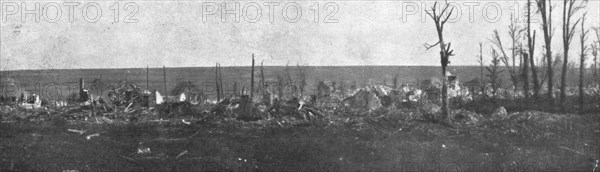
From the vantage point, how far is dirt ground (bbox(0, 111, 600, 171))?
9.31m

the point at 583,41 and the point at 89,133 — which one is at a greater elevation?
the point at 583,41

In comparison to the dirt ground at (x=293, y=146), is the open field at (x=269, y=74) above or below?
above

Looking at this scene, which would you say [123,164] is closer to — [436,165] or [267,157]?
[267,157]

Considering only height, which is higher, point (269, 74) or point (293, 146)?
point (269, 74)

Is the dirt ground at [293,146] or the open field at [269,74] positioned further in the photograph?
the open field at [269,74]

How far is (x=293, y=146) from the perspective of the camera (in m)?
10.3

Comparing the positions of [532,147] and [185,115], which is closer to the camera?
[532,147]

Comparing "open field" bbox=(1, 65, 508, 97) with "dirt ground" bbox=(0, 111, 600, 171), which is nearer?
"dirt ground" bbox=(0, 111, 600, 171)

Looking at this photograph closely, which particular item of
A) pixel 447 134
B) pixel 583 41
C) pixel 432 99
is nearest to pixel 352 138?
pixel 447 134

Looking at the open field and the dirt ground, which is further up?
the open field

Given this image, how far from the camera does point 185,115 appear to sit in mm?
13844

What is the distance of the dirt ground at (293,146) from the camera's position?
9.31m

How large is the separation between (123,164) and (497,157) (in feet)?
23.3

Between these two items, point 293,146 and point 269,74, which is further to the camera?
point 269,74
